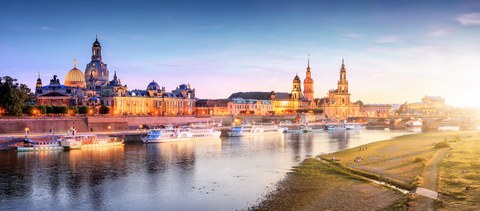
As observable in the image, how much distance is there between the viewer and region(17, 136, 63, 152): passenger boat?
6241 centimetres

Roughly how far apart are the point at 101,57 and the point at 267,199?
138m

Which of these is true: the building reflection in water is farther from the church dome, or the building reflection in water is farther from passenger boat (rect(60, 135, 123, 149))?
the church dome

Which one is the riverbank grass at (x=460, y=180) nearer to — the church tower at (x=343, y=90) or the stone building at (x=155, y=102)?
the stone building at (x=155, y=102)

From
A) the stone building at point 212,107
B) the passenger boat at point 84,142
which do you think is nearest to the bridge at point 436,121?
the stone building at point 212,107

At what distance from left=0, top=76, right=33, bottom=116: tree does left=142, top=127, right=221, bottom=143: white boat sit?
23.1 meters

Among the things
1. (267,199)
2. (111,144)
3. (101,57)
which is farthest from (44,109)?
(267,199)

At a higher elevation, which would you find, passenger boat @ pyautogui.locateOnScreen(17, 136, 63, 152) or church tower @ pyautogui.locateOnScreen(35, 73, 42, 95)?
church tower @ pyautogui.locateOnScreen(35, 73, 42, 95)

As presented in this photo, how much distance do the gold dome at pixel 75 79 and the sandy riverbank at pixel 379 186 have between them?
11322 cm

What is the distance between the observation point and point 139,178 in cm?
4150

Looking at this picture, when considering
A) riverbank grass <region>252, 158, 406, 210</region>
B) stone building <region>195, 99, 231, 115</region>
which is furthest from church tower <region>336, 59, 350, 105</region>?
riverbank grass <region>252, 158, 406, 210</region>

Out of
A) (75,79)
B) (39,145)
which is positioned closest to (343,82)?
(75,79)

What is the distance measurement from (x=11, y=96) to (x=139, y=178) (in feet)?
163

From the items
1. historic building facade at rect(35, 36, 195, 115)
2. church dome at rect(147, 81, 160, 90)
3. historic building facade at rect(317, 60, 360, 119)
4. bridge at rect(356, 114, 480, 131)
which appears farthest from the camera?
historic building facade at rect(317, 60, 360, 119)

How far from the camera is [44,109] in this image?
95.6 m
